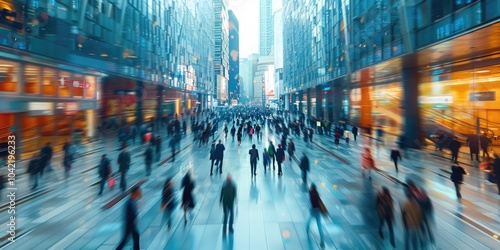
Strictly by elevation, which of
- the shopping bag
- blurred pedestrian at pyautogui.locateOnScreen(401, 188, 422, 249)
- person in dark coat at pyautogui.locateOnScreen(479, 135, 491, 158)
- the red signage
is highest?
the red signage

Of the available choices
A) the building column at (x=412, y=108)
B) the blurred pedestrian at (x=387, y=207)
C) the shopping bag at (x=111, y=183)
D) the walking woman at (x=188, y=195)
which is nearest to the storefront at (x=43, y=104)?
the shopping bag at (x=111, y=183)

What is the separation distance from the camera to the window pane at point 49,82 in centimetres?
1991

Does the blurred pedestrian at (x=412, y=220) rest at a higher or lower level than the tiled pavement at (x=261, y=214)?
higher

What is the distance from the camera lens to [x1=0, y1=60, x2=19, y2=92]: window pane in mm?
16406

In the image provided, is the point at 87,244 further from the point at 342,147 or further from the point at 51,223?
the point at 342,147

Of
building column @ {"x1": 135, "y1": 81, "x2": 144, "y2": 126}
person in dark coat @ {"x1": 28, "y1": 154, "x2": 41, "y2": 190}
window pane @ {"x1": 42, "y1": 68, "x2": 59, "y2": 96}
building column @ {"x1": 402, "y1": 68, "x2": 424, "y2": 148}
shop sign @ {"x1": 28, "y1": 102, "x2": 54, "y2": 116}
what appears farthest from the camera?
building column @ {"x1": 135, "y1": 81, "x2": 144, "y2": 126}

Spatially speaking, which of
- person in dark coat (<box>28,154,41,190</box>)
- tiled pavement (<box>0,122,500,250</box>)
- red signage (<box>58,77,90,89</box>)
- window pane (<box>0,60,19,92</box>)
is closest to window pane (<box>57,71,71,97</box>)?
red signage (<box>58,77,90,89</box>)

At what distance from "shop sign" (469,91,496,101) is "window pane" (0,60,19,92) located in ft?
94.7

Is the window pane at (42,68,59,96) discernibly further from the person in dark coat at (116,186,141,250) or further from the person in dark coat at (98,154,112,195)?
the person in dark coat at (116,186,141,250)

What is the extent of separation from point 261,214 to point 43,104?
18975 millimetres

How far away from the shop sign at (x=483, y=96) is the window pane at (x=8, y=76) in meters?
28.9

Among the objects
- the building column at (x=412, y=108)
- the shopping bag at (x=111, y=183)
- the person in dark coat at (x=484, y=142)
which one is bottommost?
the shopping bag at (x=111, y=183)

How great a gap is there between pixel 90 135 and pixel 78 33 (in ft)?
29.5

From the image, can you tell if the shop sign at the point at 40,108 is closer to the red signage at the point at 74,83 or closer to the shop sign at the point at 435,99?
the red signage at the point at 74,83
